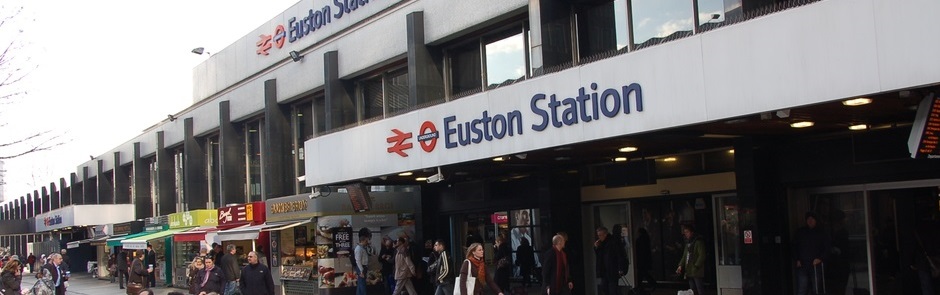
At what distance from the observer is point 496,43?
20.0 metres

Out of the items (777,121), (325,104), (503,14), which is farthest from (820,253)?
(325,104)

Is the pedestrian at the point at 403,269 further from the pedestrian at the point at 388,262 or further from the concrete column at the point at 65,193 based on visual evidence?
the concrete column at the point at 65,193

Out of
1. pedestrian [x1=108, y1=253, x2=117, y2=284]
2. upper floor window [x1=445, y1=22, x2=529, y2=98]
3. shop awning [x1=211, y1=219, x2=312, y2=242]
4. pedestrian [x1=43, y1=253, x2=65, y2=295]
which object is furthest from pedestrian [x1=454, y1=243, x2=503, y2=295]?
pedestrian [x1=108, y1=253, x2=117, y2=284]

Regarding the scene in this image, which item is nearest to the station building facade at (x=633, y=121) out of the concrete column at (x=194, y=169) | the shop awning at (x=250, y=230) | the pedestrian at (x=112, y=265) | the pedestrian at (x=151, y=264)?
the shop awning at (x=250, y=230)

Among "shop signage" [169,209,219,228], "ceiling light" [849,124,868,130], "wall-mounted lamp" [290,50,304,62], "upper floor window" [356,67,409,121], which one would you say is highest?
"wall-mounted lamp" [290,50,304,62]

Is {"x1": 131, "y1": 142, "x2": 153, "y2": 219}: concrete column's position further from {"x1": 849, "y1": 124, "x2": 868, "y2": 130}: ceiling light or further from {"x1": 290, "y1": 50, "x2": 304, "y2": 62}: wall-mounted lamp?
{"x1": 849, "y1": 124, "x2": 868, "y2": 130}: ceiling light

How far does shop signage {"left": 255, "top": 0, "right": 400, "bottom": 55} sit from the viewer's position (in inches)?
935

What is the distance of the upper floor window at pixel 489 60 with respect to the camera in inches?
757

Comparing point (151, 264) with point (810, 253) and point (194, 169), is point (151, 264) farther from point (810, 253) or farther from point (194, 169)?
point (810, 253)

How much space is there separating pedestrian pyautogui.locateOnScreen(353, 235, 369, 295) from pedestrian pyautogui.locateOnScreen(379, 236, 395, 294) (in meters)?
0.38

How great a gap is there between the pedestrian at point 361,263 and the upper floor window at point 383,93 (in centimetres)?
305

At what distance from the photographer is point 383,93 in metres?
23.9

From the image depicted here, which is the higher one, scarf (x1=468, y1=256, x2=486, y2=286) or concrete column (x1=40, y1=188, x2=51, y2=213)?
concrete column (x1=40, y1=188, x2=51, y2=213)

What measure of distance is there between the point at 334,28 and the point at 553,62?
9.56 m
